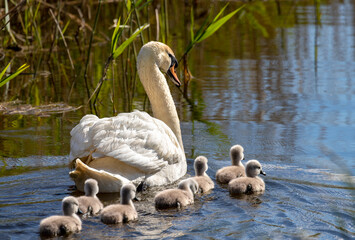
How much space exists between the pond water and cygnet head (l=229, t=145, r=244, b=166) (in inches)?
11.6

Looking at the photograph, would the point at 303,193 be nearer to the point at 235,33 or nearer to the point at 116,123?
the point at 116,123

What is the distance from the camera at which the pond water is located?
545 cm

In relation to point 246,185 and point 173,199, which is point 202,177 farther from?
point 173,199

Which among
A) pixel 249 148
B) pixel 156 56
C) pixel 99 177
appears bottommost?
pixel 249 148

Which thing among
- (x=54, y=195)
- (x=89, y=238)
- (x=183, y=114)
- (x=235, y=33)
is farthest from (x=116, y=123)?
(x=235, y=33)

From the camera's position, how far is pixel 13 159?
765 centimetres

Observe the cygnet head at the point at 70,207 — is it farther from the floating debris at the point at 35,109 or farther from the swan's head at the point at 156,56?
the floating debris at the point at 35,109

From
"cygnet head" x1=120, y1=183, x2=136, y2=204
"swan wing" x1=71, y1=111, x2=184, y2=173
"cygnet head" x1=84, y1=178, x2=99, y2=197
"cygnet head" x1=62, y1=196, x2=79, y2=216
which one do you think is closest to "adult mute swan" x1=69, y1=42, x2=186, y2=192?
"swan wing" x1=71, y1=111, x2=184, y2=173

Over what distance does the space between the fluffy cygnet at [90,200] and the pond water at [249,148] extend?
0.14 m

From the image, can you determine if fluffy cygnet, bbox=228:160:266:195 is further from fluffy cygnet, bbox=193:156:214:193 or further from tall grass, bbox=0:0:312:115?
tall grass, bbox=0:0:312:115

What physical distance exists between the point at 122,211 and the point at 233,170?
6.20 feet

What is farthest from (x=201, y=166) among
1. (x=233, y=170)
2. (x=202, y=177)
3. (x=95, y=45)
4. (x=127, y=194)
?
(x=95, y=45)

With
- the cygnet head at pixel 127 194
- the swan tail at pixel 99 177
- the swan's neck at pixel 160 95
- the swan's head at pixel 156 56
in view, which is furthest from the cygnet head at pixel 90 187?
the swan's head at pixel 156 56

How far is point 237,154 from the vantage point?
728 cm
